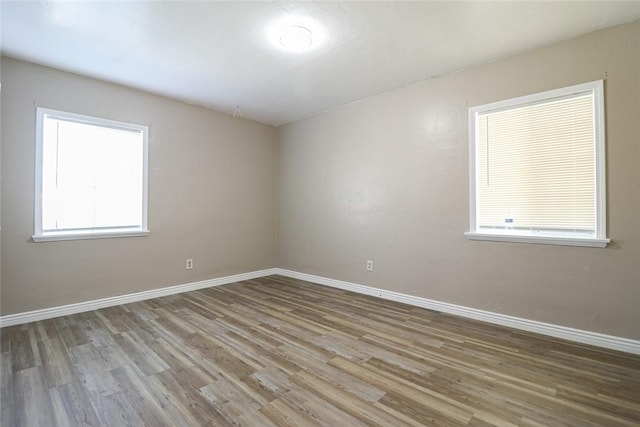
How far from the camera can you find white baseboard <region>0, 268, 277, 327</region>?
2836 mm

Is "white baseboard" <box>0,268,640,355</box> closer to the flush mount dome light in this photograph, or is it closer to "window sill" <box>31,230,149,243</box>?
"window sill" <box>31,230,149,243</box>

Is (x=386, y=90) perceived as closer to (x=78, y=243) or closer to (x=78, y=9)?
(x=78, y=9)

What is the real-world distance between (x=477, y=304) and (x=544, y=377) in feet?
3.42

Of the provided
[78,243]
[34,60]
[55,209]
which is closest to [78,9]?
[34,60]

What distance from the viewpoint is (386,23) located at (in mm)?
2303

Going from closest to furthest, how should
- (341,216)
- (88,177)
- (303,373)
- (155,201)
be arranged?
(303,373), (88,177), (155,201), (341,216)

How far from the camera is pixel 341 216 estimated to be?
13.8 feet

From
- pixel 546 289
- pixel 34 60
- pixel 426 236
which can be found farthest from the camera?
pixel 426 236

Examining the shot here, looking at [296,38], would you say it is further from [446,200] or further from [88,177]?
[88,177]

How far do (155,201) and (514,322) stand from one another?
4251mm

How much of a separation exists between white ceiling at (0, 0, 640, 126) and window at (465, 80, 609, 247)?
0.55m

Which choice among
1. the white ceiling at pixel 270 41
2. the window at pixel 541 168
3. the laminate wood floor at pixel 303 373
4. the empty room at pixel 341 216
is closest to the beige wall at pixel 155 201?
the empty room at pixel 341 216

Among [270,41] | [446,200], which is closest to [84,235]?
[270,41]

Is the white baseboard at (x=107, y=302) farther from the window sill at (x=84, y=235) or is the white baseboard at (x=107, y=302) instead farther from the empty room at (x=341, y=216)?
the window sill at (x=84, y=235)
